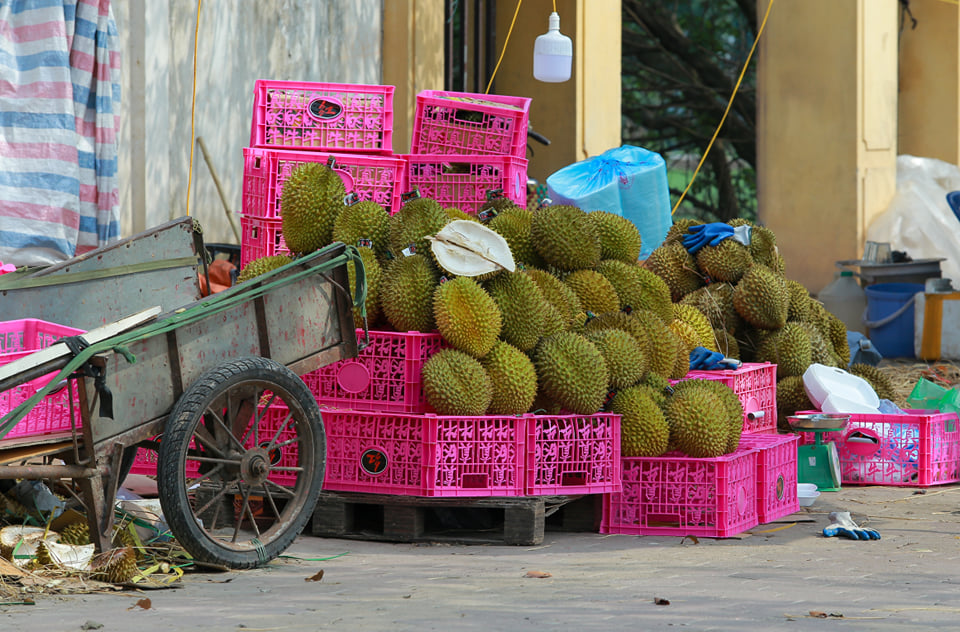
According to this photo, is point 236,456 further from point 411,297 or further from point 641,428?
point 641,428

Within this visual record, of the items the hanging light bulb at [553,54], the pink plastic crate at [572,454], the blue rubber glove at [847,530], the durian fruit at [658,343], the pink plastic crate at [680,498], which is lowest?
the blue rubber glove at [847,530]

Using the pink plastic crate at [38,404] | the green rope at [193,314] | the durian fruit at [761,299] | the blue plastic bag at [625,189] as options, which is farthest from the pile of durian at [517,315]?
the blue plastic bag at [625,189]

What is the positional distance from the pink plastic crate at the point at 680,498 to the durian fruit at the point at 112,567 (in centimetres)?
199

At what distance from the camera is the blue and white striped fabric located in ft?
18.6

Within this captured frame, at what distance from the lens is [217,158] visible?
763cm

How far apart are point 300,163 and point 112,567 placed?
7.33 feet

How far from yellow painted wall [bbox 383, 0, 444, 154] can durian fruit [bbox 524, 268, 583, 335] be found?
436 centimetres

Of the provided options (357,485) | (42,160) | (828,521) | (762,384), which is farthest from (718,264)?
(42,160)

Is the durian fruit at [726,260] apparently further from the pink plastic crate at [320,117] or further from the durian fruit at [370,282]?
the durian fruit at [370,282]

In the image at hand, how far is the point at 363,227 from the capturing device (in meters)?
4.94

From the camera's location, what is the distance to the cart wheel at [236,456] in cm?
372

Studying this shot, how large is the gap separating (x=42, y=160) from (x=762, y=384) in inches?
145

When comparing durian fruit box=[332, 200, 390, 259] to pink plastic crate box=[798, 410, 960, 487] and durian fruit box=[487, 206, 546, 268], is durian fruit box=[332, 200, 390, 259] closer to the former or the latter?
durian fruit box=[487, 206, 546, 268]

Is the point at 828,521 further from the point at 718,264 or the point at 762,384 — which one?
the point at 718,264
